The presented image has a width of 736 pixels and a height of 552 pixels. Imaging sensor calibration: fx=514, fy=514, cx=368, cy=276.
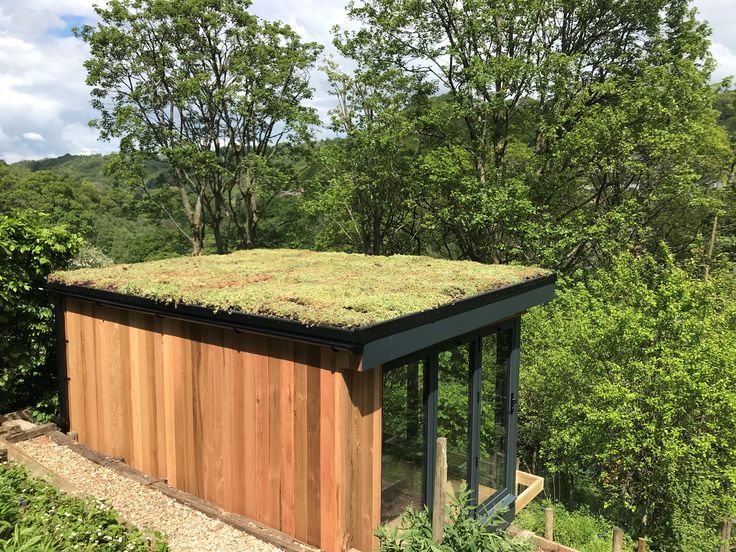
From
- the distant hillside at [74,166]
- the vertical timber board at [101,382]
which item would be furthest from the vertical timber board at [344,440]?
the distant hillside at [74,166]

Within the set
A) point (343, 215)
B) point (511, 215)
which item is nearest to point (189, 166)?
point (343, 215)

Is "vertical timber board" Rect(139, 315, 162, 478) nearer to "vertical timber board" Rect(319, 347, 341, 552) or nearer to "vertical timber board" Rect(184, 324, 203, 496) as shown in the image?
"vertical timber board" Rect(184, 324, 203, 496)

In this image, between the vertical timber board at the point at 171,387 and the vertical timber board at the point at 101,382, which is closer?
the vertical timber board at the point at 171,387

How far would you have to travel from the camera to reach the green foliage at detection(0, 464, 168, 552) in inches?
130

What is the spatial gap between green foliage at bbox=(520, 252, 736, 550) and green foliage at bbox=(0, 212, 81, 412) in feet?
30.6

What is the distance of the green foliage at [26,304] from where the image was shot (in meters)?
5.88

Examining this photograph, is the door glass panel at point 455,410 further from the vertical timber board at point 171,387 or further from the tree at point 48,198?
the tree at point 48,198

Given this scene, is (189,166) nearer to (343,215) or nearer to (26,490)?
(343,215)

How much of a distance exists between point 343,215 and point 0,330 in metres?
14.3

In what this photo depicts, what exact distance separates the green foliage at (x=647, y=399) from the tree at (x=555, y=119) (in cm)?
363

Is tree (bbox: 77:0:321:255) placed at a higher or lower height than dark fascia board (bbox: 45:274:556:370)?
higher

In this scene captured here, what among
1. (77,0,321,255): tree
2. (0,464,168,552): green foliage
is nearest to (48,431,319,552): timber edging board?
(0,464,168,552): green foliage

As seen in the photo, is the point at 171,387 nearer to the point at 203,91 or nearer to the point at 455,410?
the point at 455,410

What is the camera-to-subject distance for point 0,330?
5977mm
